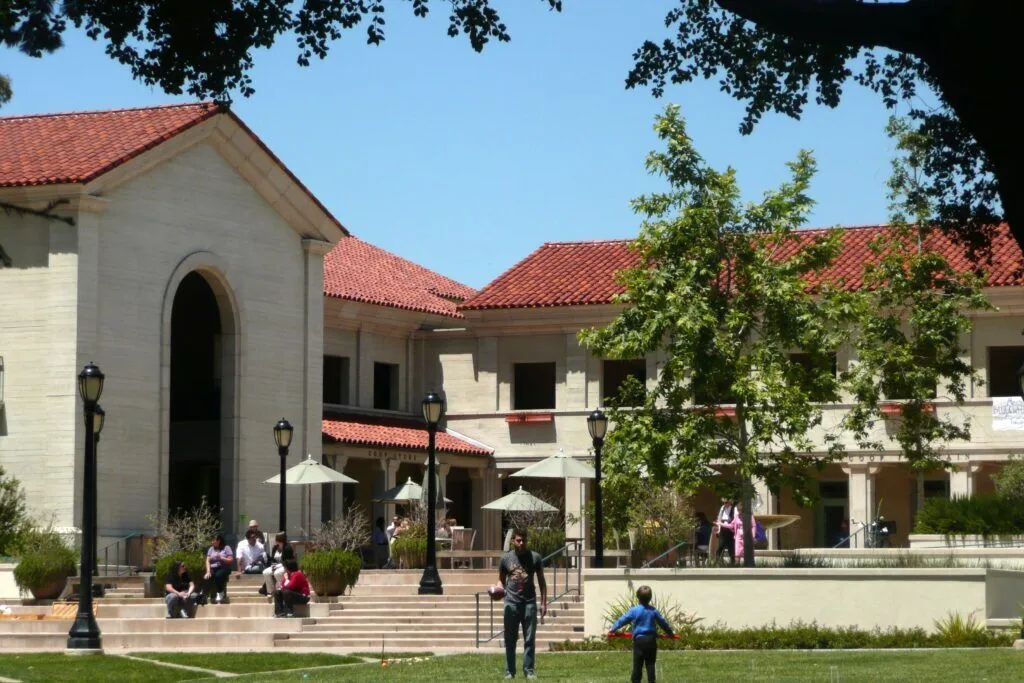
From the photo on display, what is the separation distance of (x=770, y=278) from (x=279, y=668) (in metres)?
13.2

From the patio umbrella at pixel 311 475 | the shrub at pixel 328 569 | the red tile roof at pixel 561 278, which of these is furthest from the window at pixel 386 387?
the shrub at pixel 328 569

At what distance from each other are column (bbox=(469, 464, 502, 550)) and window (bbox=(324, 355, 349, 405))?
4267 millimetres

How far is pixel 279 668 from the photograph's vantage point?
1022 inches

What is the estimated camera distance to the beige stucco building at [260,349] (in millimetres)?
41375

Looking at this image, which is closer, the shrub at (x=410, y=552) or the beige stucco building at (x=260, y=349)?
the shrub at (x=410, y=552)

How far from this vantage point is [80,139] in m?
44.0

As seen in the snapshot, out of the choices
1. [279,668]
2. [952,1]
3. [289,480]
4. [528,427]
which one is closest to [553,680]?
[279,668]

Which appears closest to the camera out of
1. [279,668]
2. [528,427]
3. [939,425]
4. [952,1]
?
[952,1]

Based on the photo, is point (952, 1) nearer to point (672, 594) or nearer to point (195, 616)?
point (672, 594)

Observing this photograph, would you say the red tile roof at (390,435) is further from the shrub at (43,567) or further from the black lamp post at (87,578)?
the black lamp post at (87,578)

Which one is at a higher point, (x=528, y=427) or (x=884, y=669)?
(x=528, y=427)

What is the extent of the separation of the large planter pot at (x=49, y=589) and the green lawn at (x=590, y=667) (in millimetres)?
7772

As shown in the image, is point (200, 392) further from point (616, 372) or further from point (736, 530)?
point (736, 530)

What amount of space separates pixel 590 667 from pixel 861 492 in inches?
1090
